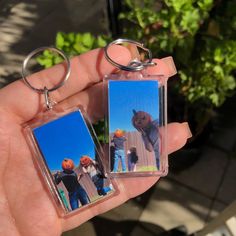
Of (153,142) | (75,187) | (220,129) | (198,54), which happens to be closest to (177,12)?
(198,54)

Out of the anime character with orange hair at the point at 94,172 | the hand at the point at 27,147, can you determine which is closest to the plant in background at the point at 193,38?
the hand at the point at 27,147

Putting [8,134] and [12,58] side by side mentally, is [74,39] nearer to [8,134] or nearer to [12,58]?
[12,58]

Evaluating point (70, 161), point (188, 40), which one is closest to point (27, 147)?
point (70, 161)

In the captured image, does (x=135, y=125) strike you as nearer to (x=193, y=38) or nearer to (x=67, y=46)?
(x=67, y=46)

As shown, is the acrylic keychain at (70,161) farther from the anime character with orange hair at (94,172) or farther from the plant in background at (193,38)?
the plant in background at (193,38)

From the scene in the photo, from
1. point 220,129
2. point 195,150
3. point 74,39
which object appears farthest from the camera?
point 220,129

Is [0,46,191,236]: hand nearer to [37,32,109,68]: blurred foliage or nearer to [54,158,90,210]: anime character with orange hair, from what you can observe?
[54,158,90,210]: anime character with orange hair

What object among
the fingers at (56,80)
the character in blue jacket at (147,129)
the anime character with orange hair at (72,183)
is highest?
the fingers at (56,80)
